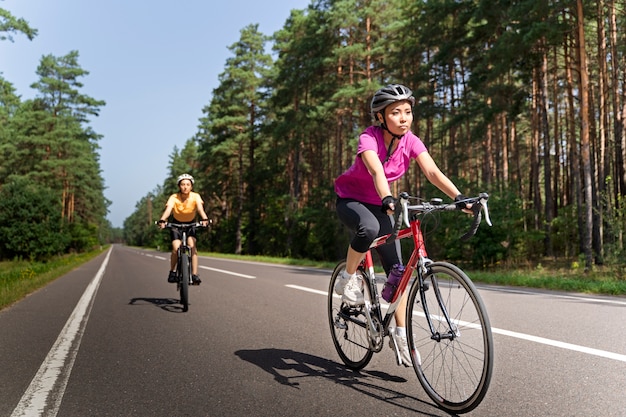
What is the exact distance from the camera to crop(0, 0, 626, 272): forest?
1702cm

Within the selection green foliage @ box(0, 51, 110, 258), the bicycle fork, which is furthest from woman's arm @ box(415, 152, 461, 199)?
green foliage @ box(0, 51, 110, 258)

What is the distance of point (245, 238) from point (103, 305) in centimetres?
4103

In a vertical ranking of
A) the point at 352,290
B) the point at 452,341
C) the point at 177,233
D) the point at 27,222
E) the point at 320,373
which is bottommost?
the point at 320,373

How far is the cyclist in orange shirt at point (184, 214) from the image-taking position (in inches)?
303

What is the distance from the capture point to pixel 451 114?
2338 cm

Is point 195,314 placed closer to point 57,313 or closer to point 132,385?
point 57,313

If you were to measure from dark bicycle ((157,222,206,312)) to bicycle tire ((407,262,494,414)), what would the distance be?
486 cm

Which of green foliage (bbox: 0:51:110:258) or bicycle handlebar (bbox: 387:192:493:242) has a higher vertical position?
green foliage (bbox: 0:51:110:258)

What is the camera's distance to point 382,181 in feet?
10.1

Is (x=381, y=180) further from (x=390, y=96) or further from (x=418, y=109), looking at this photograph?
(x=418, y=109)

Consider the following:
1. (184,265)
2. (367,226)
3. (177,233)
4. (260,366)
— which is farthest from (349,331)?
(177,233)

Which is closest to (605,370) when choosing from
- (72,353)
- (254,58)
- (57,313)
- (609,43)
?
(72,353)

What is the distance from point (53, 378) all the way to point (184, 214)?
4322 mm

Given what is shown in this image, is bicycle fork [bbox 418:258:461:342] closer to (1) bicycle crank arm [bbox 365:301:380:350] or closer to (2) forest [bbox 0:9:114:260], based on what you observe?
(1) bicycle crank arm [bbox 365:301:380:350]
